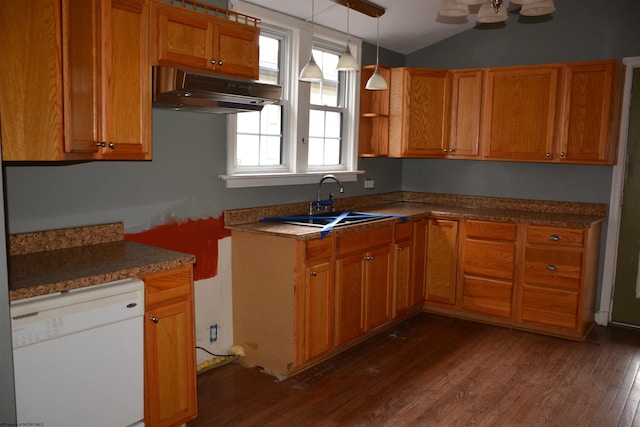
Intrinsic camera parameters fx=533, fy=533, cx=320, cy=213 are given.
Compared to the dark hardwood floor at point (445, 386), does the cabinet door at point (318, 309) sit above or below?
above

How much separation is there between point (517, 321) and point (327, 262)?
1.85 metres

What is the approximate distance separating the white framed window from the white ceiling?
8cm

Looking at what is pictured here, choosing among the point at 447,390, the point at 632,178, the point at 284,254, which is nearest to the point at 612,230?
the point at 632,178

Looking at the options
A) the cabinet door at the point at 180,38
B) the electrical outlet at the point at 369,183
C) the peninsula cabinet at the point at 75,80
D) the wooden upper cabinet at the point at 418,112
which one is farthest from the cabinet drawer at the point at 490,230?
→ the peninsula cabinet at the point at 75,80

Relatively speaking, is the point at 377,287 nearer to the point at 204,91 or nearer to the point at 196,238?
the point at 196,238

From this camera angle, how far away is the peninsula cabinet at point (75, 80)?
2098 mm

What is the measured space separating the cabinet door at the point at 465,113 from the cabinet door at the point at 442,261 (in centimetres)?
71

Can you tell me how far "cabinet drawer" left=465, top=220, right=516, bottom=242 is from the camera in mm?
4254

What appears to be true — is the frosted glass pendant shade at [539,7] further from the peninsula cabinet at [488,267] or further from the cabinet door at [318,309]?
the peninsula cabinet at [488,267]

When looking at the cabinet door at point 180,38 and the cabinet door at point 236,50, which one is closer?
the cabinet door at point 180,38

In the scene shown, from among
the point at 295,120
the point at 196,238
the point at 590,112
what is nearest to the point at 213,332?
the point at 196,238

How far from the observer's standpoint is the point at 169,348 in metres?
2.52

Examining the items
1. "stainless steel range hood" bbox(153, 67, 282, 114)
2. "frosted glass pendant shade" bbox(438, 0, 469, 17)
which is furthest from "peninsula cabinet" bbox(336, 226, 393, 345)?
"frosted glass pendant shade" bbox(438, 0, 469, 17)

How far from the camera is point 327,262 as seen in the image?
3428 mm
